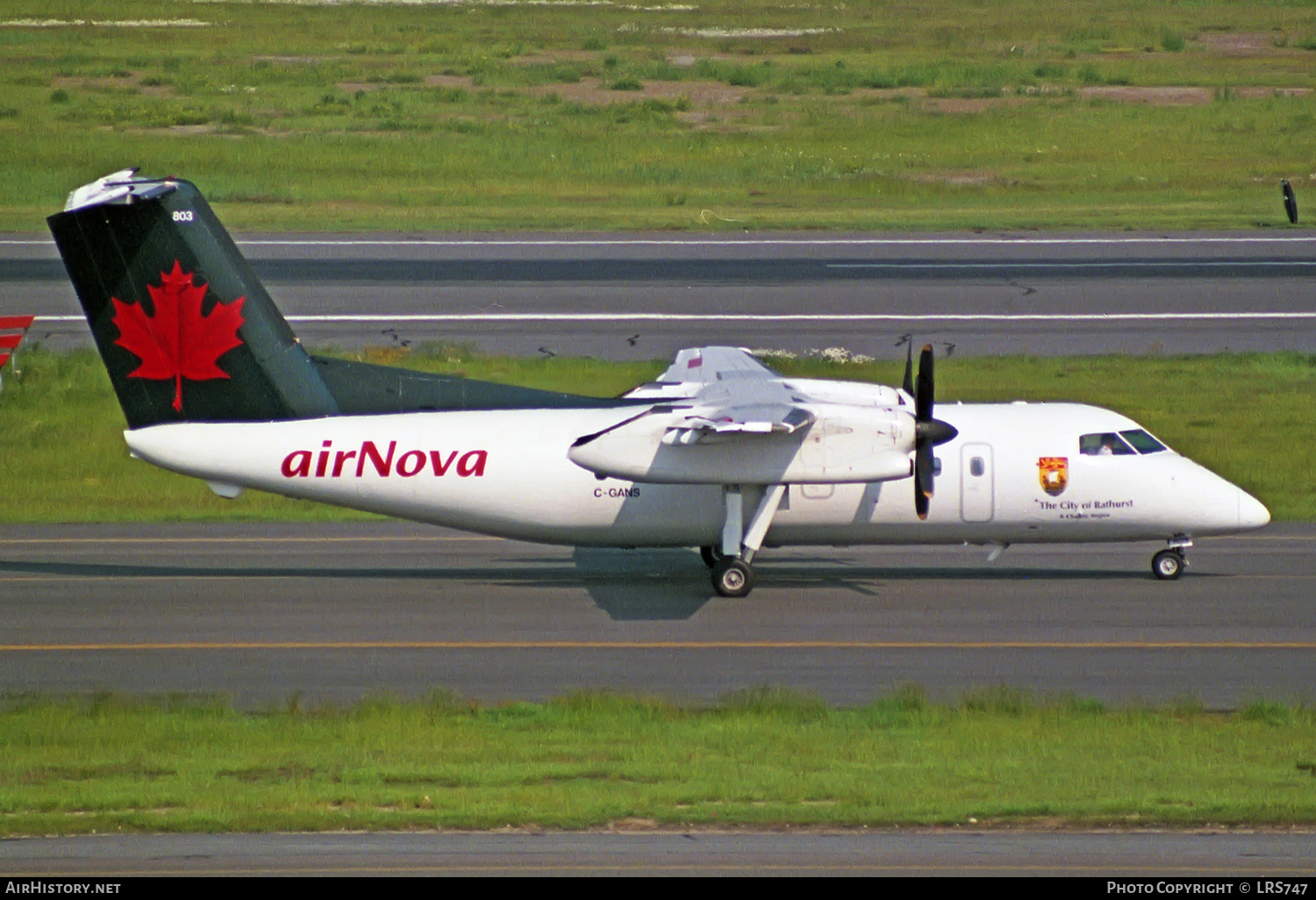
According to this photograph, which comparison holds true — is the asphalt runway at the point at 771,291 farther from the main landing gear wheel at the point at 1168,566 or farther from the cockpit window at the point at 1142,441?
the main landing gear wheel at the point at 1168,566

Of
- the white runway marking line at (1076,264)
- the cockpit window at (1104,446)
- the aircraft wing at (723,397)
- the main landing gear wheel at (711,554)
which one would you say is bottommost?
the main landing gear wheel at (711,554)

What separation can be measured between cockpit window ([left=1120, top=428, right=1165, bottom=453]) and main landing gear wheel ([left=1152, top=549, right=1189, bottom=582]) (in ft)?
5.06

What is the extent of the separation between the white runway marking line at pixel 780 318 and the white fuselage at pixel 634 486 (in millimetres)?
20947

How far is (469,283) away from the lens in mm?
51219

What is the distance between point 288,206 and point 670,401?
43.9 meters

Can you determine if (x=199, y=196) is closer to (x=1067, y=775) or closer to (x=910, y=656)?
(x=910, y=656)

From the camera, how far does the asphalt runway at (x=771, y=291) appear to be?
44125 millimetres

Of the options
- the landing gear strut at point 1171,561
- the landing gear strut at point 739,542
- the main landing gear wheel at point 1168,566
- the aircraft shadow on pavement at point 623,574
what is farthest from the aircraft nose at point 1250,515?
the landing gear strut at point 739,542

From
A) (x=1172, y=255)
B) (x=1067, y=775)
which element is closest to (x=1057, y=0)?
(x=1172, y=255)

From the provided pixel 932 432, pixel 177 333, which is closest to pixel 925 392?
pixel 932 432

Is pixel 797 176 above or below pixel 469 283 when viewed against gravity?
above

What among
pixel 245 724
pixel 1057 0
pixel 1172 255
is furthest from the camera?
pixel 1057 0

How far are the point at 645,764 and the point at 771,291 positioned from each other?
34346 mm

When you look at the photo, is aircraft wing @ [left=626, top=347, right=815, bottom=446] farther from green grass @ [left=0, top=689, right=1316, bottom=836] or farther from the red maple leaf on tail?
the red maple leaf on tail
